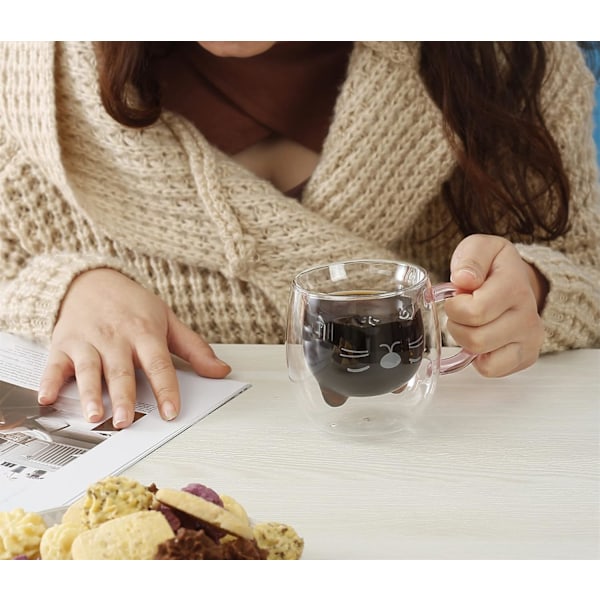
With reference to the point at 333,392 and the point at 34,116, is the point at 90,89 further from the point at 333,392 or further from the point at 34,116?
the point at 333,392

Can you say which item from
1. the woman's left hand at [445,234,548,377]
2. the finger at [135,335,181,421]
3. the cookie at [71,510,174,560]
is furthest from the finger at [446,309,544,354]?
the cookie at [71,510,174,560]

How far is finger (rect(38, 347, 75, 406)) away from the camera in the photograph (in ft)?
2.13

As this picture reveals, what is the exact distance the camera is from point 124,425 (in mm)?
609

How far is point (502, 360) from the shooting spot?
659mm

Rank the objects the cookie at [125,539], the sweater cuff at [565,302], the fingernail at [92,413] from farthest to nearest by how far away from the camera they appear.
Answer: the sweater cuff at [565,302] → the fingernail at [92,413] → the cookie at [125,539]

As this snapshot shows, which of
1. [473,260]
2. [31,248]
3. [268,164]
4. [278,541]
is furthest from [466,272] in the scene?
[31,248]

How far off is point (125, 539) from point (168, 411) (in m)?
0.24

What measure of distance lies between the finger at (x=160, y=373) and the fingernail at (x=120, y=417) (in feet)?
0.09

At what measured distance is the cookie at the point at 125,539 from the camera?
38 cm

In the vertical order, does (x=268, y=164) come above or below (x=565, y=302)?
above

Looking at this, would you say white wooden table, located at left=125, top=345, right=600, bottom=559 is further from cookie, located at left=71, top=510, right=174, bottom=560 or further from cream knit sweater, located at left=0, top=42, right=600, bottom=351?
cream knit sweater, located at left=0, top=42, right=600, bottom=351

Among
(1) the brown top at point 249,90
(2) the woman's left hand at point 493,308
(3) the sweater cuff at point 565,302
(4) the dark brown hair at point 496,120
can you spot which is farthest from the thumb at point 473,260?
(1) the brown top at point 249,90

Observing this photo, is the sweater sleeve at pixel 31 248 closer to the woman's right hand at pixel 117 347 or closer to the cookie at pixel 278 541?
the woman's right hand at pixel 117 347

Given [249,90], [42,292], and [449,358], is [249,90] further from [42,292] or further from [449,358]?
[449,358]
